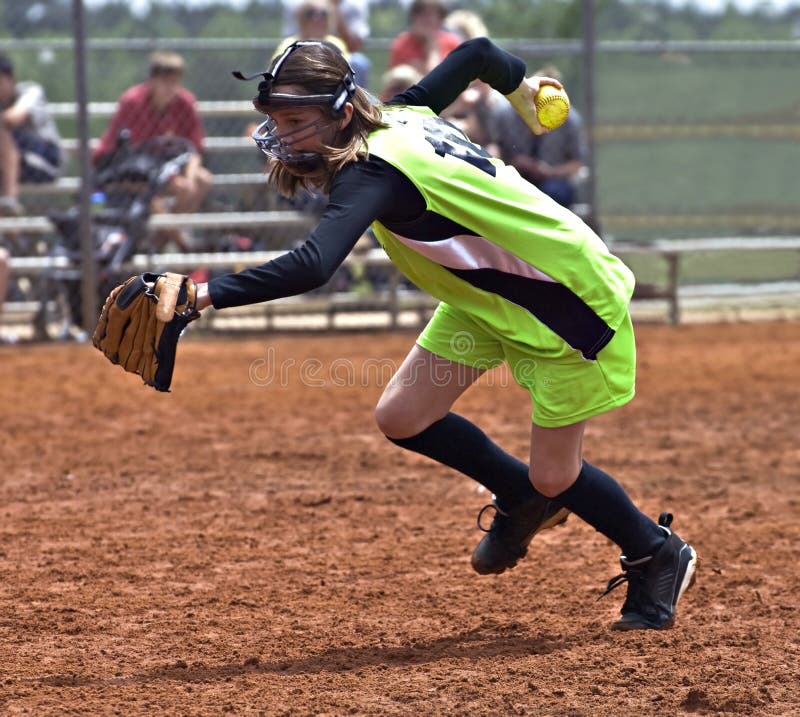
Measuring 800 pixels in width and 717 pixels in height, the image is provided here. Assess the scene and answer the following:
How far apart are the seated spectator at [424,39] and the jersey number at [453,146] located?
620 centimetres

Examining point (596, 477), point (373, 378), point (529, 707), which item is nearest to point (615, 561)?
point (596, 477)

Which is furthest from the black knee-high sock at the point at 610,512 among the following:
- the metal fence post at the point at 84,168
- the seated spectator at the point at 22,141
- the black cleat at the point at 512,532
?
the seated spectator at the point at 22,141

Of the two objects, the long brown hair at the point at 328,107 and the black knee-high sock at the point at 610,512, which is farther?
the black knee-high sock at the point at 610,512

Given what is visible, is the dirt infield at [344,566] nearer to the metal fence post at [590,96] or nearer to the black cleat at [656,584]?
the black cleat at [656,584]

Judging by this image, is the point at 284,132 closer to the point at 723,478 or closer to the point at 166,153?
the point at 723,478

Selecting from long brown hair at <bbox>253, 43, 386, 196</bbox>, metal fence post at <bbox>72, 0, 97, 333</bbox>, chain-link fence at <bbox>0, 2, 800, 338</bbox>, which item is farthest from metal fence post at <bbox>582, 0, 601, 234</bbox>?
long brown hair at <bbox>253, 43, 386, 196</bbox>

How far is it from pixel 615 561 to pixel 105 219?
5925mm

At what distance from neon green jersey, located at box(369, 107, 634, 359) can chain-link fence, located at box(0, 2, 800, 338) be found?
622 centimetres

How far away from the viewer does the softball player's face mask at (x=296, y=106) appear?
10.7 ft

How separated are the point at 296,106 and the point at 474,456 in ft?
3.97

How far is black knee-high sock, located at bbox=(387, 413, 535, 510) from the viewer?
3.80m

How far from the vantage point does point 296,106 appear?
3252 millimetres

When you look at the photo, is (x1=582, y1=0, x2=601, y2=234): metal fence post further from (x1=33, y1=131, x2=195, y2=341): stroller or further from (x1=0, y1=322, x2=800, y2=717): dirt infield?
(x1=33, y1=131, x2=195, y2=341): stroller

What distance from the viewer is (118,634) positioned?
3602 millimetres
